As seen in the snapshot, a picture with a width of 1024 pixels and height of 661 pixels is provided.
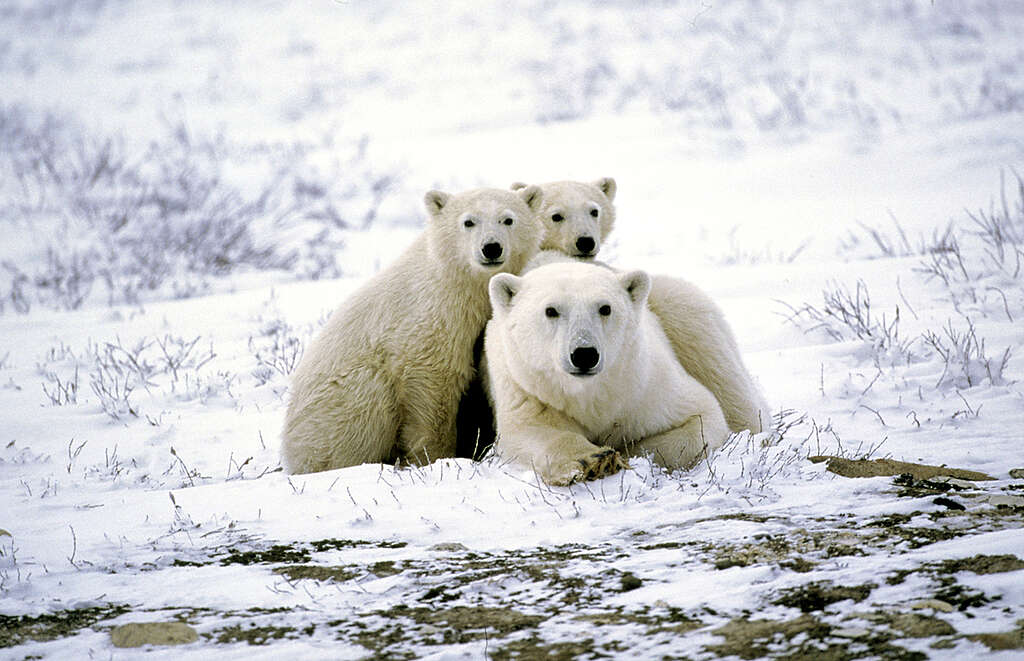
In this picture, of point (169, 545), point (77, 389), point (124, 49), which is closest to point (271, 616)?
point (169, 545)

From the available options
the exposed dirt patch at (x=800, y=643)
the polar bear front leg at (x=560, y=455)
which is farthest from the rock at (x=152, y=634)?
the polar bear front leg at (x=560, y=455)

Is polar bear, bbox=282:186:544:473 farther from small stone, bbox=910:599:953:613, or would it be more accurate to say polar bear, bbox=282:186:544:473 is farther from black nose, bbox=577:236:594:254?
small stone, bbox=910:599:953:613

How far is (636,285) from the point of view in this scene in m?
4.72

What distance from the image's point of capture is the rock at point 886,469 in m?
4.21

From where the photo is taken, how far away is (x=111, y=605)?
130 inches

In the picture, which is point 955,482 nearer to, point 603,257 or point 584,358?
point 584,358

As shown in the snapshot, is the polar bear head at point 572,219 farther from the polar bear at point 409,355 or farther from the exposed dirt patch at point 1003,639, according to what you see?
the exposed dirt patch at point 1003,639

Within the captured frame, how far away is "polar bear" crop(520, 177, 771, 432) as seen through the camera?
215 inches

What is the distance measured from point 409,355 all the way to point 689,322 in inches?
58.9

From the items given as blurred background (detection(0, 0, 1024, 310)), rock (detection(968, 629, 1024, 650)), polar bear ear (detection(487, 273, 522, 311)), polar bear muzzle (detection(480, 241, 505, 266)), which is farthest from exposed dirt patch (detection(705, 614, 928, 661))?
blurred background (detection(0, 0, 1024, 310))

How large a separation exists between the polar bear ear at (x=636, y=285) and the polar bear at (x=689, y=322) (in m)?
0.94

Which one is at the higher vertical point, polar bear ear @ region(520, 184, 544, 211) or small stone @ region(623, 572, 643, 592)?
polar bear ear @ region(520, 184, 544, 211)

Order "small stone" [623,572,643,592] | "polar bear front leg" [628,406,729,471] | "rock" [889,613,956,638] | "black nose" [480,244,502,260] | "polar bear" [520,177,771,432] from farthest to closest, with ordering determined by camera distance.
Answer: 1. "polar bear" [520,177,771,432]
2. "black nose" [480,244,502,260]
3. "polar bear front leg" [628,406,729,471]
4. "small stone" [623,572,643,592]
5. "rock" [889,613,956,638]

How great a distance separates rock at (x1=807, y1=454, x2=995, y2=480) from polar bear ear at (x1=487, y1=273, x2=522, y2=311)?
1485 millimetres
